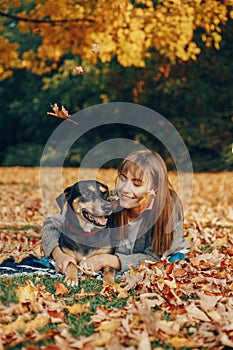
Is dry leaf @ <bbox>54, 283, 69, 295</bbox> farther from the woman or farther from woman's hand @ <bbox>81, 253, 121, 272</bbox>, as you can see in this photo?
the woman

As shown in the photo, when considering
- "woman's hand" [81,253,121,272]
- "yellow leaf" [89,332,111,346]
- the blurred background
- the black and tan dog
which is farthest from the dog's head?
the blurred background

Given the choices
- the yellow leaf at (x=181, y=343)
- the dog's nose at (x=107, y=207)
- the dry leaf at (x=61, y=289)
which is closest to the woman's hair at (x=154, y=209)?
the dog's nose at (x=107, y=207)

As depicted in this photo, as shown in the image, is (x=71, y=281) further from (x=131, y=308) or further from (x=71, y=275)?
(x=131, y=308)

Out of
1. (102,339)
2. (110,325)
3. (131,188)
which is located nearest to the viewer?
(102,339)

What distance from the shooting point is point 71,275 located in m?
3.88

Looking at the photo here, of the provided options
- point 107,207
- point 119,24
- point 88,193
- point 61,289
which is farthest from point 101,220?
point 119,24

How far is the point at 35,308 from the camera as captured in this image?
3.13 meters

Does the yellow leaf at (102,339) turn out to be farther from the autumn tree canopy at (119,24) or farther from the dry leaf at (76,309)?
the autumn tree canopy at (119,24)

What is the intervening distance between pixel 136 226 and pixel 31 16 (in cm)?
570

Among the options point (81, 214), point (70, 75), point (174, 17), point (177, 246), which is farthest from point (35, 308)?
point (70, 75)

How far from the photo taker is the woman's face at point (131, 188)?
14.3ft

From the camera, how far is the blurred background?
27.5 ft

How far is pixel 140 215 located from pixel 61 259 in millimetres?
766

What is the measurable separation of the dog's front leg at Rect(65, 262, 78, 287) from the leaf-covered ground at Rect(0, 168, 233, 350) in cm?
7
